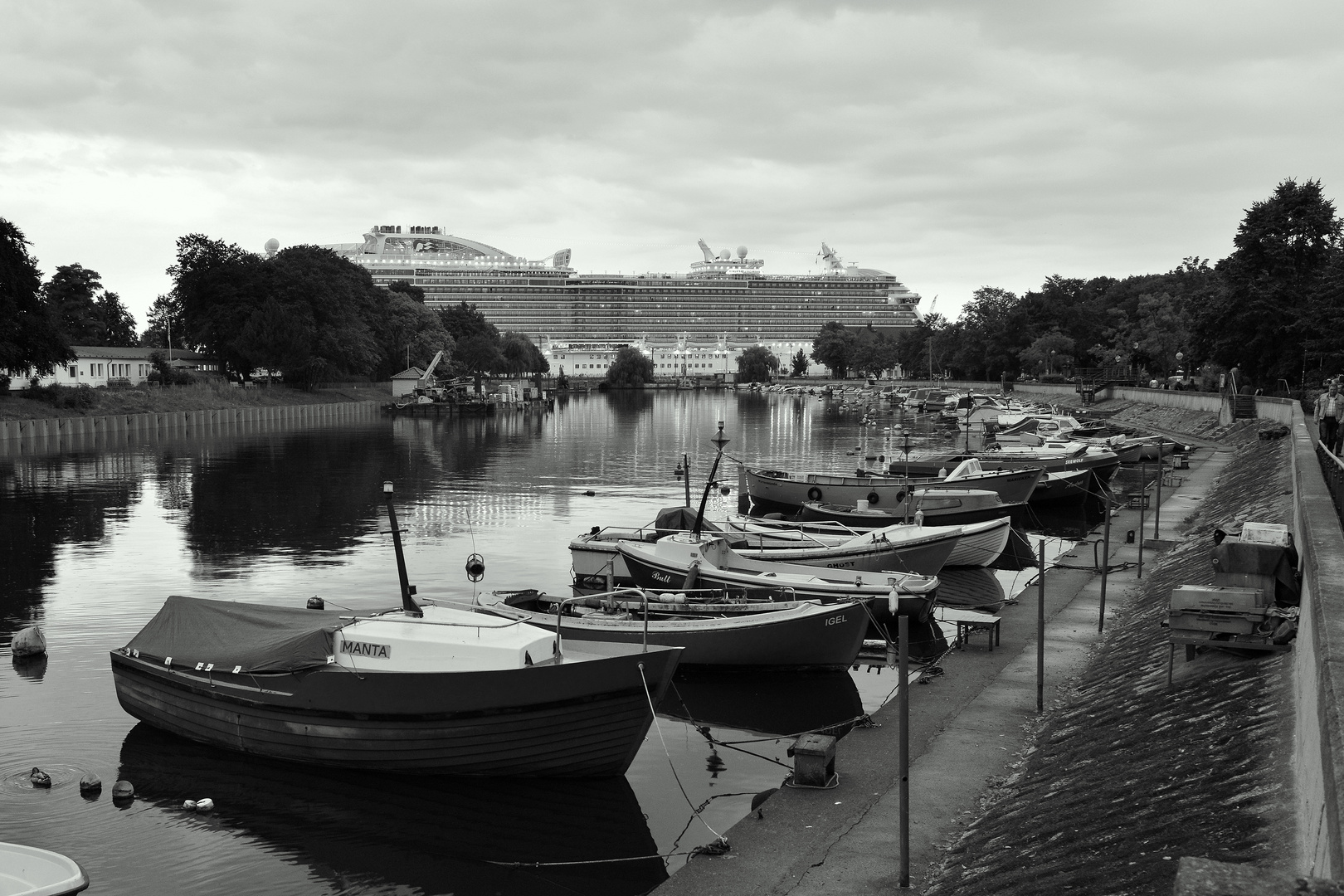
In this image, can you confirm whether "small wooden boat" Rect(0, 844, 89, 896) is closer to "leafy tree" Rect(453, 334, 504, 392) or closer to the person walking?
the person walking

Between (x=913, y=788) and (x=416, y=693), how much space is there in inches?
224

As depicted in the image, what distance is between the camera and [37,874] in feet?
26.3

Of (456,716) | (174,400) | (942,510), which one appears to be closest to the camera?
(456,716)

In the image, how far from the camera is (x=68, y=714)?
51.4 ft

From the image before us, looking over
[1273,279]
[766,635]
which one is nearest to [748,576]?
[766,635]

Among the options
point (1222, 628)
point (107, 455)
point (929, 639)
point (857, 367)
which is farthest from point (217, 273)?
point (857, 367)

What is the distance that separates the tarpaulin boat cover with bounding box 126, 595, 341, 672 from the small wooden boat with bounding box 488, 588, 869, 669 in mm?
3486

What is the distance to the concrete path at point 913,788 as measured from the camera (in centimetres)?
919

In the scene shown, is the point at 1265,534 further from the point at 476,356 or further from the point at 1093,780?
the point at 476,356

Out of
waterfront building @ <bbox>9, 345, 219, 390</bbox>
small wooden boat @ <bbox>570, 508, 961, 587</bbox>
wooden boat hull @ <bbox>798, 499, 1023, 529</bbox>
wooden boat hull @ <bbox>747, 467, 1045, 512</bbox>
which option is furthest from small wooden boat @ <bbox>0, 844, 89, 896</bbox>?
waterfront building @ <bbox>9, 345, 219, 390</bbox>

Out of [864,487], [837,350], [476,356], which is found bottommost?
[864,487]

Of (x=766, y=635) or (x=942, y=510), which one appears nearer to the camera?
(x=766, y=635)

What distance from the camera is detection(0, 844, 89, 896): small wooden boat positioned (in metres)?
7.79

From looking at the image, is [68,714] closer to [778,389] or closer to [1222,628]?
[1222,628]
